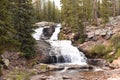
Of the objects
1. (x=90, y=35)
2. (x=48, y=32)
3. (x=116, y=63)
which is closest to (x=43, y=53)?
(x=116, y=63)

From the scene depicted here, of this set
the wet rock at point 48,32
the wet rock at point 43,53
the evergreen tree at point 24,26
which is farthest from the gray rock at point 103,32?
the wet rock at point 48,32

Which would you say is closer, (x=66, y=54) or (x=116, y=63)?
(x=116, y=63)

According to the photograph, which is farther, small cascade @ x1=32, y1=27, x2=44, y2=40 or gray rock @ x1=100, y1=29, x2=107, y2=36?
small cascade @ x1=32, y1=27, x2=44, y2=40

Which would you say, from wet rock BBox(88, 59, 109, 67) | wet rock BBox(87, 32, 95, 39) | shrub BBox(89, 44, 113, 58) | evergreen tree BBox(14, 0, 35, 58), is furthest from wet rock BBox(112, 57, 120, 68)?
evergreen tree BBox(14, 0, 35, 58)

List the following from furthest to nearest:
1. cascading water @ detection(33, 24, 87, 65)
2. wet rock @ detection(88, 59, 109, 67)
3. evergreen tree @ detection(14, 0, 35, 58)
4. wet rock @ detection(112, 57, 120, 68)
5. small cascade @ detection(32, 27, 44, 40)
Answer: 1. small cascade @ detection(32, 27, 44, 40)
2. cascading water @ detection(33, 24, 87, 65)
3. wet rock @ detection(88, 59, 109, 67)
4. wet rock @ detection(112, 57, 120, 68)
5. evergreen tree @ detection(14, 0, 35, 58)

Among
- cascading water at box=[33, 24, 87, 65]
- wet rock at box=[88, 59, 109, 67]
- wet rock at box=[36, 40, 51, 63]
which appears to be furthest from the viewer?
cascading water at box=[33, 24, 87, 65]

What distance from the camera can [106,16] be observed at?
39188mm

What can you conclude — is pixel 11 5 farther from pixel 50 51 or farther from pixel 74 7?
pixel 74 7

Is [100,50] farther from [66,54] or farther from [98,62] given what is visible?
[66,54]

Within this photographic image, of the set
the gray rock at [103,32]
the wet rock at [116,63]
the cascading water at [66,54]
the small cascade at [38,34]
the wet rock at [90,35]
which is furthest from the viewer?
the small cascade at [38,34]

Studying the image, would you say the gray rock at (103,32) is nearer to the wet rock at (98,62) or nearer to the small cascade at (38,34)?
the wet rock at (98,62)

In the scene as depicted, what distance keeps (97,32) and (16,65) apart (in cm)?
1537

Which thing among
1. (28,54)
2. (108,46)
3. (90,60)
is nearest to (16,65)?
(28,54)

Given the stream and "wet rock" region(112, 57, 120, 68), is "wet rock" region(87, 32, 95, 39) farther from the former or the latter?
"wet rock" region(112, 57, 120, 68)
